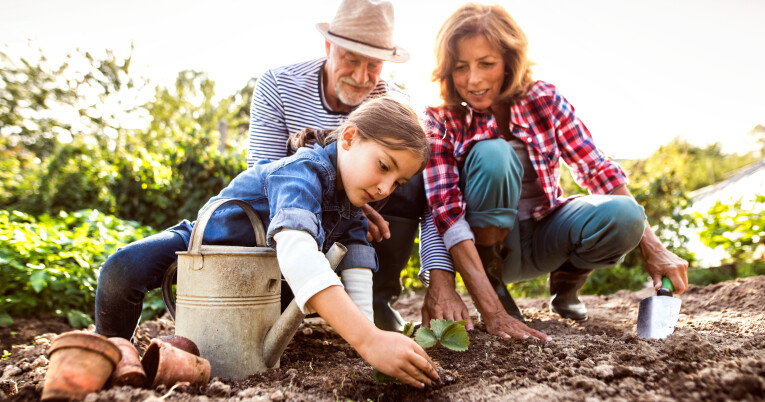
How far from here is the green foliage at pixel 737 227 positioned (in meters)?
4.08

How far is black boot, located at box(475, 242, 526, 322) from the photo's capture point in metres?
2.40

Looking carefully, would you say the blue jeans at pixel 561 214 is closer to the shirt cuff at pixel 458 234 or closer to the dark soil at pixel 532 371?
the shirt cuff at pixel 458 234

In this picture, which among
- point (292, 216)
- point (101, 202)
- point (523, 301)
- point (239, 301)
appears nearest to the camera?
point (292, 216)

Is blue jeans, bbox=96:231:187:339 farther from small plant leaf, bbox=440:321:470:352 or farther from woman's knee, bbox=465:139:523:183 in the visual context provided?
woman's knee, bbox=465:139:523:183

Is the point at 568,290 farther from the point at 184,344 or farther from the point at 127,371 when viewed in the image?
the point at 127,371

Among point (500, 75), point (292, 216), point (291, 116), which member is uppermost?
point (500, 75)

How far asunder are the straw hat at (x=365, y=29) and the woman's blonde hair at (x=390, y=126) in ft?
1.94

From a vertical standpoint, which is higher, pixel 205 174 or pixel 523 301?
pixel 205 174

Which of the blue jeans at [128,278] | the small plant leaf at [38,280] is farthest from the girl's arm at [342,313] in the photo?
the small plant leaf at [38,280]

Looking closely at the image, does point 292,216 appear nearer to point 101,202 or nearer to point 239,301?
point 239,301

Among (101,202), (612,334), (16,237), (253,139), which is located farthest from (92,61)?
(612,334)

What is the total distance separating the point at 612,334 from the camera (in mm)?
2111

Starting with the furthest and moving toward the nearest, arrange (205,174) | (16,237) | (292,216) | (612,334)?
(205,174) → (16,237) → (612,334) → (292,216)

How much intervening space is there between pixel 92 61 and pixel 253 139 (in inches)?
436
